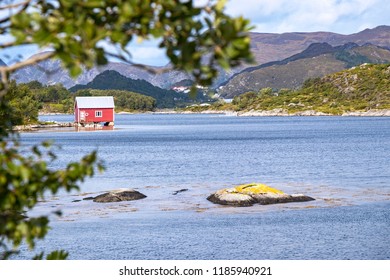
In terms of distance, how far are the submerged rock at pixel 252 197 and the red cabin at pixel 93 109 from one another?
132103 millimetres

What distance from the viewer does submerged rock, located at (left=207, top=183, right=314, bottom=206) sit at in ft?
161

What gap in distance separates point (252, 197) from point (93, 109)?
140 m

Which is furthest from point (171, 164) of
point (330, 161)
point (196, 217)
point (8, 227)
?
point (8, 227)

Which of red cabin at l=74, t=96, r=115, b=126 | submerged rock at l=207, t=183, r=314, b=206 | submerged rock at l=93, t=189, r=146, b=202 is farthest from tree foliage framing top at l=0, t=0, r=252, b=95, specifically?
red cabin at l=74, t=96, r=115, b=126

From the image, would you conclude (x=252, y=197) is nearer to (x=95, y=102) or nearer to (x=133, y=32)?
(x=133, y=32)

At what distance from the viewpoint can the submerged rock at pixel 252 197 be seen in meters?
49.1

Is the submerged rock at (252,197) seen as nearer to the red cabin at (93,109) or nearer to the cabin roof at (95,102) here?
the red cabin at (93,109)

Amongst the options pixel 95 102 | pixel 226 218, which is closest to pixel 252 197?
pixel 226 218

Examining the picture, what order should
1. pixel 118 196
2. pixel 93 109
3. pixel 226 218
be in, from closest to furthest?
pixel 226 218, pixel 118 196, pixel 93 109

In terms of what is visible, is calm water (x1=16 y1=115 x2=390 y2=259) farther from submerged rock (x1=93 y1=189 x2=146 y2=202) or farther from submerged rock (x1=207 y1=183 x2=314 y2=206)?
submerged rock (x1=207 y1=183 x2=314 y2=206)

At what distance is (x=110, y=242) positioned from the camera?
38406mm

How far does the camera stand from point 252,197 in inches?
1945

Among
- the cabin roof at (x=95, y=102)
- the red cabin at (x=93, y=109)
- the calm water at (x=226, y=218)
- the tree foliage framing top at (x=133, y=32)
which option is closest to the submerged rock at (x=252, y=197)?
the calm water at (x=226, y=218)
